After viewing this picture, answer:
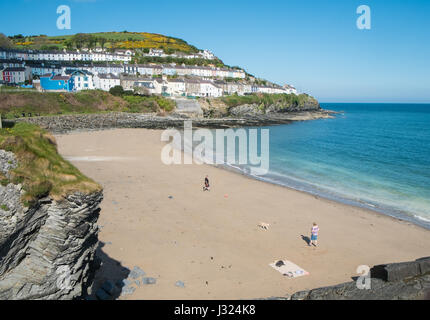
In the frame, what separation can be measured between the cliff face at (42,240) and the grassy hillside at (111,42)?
4713 inches

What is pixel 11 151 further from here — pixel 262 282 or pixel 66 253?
pixel 262 282

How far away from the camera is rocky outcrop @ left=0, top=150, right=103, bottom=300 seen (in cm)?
509

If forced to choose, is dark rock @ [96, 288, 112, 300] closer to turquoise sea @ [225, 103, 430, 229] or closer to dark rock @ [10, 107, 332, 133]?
turquoise sea @ [225, 103, 430, 229]

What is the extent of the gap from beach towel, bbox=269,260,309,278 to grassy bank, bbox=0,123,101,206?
6.84 meters

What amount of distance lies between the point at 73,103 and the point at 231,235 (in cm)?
5114

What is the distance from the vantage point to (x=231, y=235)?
507 inches

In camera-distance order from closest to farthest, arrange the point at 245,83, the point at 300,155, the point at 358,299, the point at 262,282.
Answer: the point at 358,299 → the point at 262,282 → the point at 300,155 → the point at 245,83

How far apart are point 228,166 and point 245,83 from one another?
79.3 meters

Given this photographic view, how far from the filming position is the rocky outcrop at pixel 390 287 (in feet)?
24.3

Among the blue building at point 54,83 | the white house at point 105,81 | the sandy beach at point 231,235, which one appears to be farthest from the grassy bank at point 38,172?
the white house at point 105,81

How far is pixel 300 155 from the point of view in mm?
33906

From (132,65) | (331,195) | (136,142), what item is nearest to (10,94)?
(136,142)

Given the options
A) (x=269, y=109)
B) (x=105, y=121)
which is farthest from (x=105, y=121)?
(x=269, y=109)
